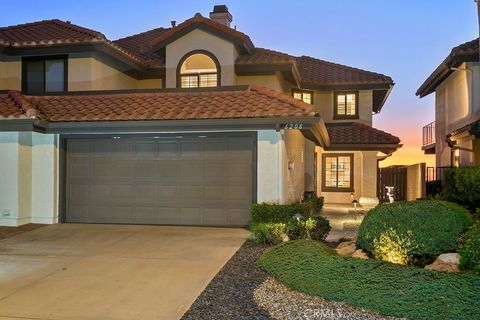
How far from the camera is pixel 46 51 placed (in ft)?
50.2

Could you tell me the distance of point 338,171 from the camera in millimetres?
21625

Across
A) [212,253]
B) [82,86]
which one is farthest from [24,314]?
[82,86]

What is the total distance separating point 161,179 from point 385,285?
8.05 metres

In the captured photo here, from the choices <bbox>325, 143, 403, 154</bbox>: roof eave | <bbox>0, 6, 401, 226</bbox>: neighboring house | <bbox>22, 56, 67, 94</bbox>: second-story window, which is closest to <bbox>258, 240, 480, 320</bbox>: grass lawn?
<bbox>0, 6, 401, 226</bbox>: neighboring house

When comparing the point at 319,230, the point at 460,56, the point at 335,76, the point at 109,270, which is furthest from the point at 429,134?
the point at 109,270

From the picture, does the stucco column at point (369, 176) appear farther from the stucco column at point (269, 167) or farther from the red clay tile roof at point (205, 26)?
the stucco column at point (269, 167)

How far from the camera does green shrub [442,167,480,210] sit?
10742 mm

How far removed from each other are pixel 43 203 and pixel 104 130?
2.75 metres

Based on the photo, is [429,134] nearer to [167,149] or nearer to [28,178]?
[167,149]

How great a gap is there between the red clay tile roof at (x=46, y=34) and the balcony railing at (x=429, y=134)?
2102cm

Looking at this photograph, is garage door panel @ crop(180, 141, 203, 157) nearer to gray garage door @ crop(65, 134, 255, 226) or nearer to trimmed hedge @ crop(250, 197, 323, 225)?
gray garage door @ crop(65, 134, 255, 226)

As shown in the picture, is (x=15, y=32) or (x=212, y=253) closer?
(x=212, y=253)

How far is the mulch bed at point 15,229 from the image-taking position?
11.1 m

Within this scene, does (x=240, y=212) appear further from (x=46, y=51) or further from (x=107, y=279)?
(x=46, y=51)
